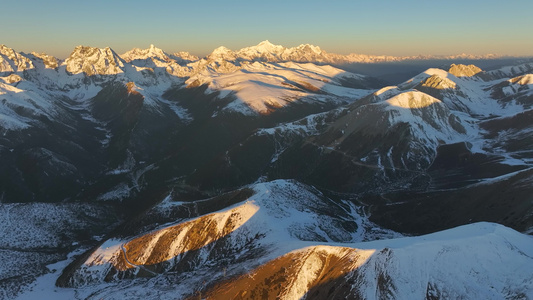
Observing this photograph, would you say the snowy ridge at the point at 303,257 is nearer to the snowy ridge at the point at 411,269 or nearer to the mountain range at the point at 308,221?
the snowy ridge at the point at 411,269

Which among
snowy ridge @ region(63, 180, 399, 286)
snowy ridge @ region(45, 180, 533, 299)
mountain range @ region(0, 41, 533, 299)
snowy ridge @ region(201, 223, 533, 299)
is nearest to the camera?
snowy ridge @ region(201, 223, 533, 299)

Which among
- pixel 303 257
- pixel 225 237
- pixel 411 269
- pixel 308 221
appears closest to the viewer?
pixel 411 269

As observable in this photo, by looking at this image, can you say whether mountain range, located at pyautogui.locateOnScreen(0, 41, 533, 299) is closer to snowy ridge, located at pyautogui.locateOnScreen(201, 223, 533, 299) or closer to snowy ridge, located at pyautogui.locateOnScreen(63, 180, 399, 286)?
snowy ridge, located at pyautogui.locateOnScreen(201, 223, 533, 299)

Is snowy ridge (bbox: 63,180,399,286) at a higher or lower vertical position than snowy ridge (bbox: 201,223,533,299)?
lower

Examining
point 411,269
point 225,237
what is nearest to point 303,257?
point 411,269

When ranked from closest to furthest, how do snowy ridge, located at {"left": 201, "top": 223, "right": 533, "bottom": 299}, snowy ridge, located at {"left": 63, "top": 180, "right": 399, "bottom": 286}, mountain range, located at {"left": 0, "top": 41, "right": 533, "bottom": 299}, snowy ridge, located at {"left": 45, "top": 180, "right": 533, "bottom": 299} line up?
snowy ridge, located at {"left": 201, "top": 223, "right": 533, "bottom": 299}, snowy ridge, located at {"left": 45, "top": 180, "right": 533, "bottom": 299}, mountain range, located at {"left": 0, "top": 41, "right": 533, "bottom": 299}, snowy ridge, located at {"left": 63, "top": 180, "right": 399, "bottom": 286}

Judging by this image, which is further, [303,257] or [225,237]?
[225,237]

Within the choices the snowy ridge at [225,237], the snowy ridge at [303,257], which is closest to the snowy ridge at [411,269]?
the snowy ridge at [303,257]

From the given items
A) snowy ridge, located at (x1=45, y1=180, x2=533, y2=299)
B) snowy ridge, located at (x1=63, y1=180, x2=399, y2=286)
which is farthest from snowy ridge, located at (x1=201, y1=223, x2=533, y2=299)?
snowy ridge, located at (x1=63, y1=180, x2=399, y2=286)

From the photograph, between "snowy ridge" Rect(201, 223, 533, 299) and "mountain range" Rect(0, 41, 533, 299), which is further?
"mountain range" Rect(0, 41, 533, 299)

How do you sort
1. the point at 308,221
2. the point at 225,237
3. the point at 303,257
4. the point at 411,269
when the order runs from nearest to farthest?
the point at 411,269 < the point at 303,257 < the point at 225,237 < the point at 308,221

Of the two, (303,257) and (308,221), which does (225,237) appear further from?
(303,257)

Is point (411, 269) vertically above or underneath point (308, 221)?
above

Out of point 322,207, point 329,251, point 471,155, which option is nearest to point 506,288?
point 329,251
